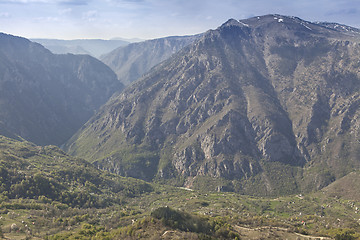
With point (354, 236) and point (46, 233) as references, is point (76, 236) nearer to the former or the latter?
point (46, 233)

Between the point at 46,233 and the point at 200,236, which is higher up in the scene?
the point at 200,236

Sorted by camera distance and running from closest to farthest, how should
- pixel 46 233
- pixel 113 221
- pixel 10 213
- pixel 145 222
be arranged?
pixel 145 222 → pixel 46 233 → pixel 10 213 → pixel 113 221

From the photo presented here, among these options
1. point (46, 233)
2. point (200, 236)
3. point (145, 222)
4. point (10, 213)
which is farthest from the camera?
point (10, 213)

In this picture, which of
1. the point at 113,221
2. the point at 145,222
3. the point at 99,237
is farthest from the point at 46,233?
the point at 145,222

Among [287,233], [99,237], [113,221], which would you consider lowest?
[113,221]

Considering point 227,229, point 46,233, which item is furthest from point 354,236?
point 46,233

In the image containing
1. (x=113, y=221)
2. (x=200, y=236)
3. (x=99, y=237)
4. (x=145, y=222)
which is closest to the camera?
(x=200, y=236)

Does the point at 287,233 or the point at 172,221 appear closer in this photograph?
the point at 172,221

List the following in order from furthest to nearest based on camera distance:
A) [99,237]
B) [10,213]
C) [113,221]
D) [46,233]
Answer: [113,221] → [10,213] → [46,233] → [99,237]

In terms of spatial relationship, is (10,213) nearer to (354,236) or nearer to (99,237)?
(99,237)
